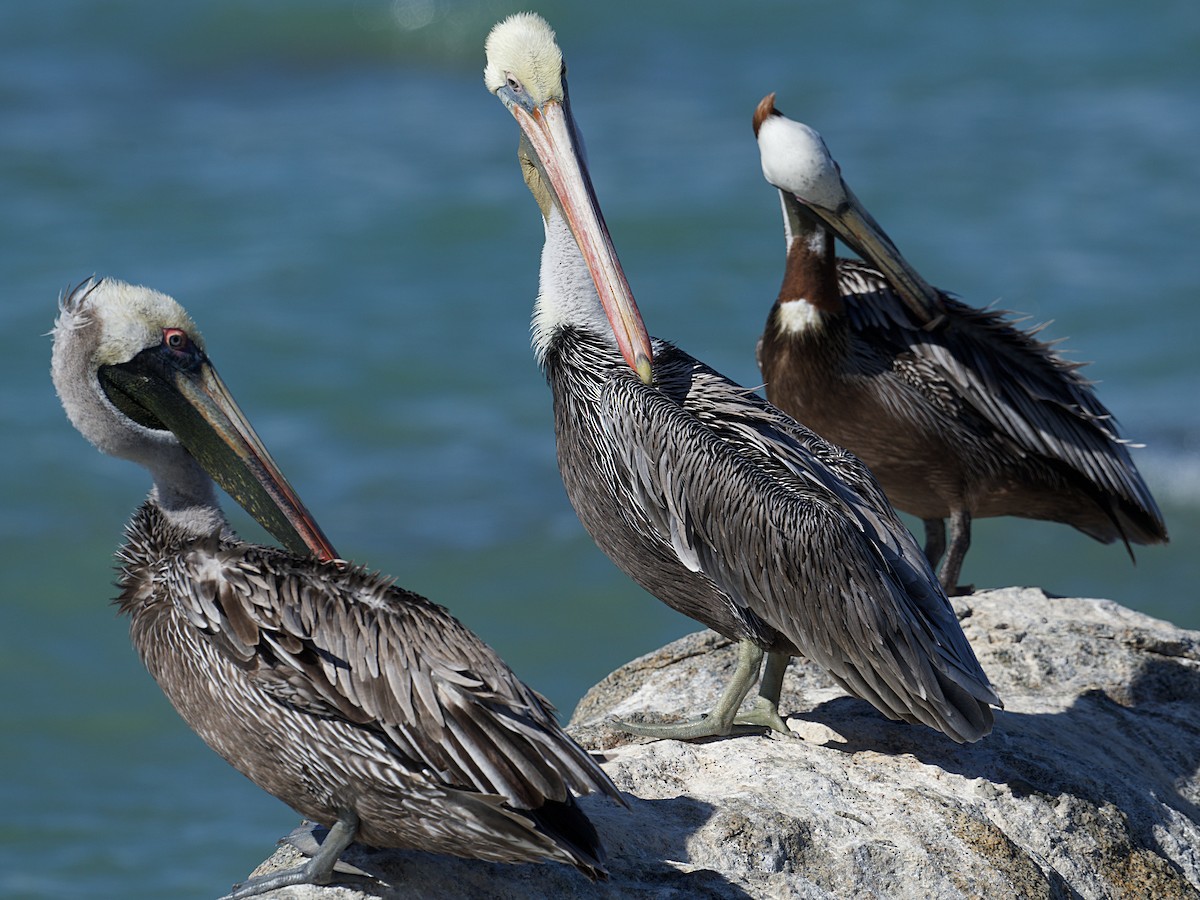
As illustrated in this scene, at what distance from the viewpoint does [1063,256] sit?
15.4 metres

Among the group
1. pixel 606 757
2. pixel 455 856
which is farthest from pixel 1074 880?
pixel 455 856

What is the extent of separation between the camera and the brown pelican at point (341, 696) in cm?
359

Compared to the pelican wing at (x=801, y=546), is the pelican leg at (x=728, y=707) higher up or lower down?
lower down

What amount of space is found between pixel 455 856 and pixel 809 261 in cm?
302

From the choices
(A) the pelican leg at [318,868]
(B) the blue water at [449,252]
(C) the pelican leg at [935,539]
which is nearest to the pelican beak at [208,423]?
(A) the pelican leg at [318,868]

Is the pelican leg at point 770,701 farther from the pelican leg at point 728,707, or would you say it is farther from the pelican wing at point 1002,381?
the pelican wing at point 1002,381

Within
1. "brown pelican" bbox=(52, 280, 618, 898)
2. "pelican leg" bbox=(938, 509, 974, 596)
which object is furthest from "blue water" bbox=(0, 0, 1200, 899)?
"brown pelican" bbox=(52, 280, 618, 898)

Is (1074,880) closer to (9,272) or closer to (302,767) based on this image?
(302,767)

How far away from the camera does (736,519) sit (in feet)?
14.8

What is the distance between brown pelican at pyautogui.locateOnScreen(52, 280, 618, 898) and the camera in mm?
3586

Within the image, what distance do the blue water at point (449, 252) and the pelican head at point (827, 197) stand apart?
438 centimetres

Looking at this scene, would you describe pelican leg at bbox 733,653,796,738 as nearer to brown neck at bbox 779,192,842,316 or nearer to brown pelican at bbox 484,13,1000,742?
brown pelican at bbox 484,13,1000,742

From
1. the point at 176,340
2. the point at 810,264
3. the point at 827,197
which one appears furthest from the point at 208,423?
the point at 827,197

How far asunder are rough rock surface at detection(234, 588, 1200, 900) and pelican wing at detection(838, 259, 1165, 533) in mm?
833
